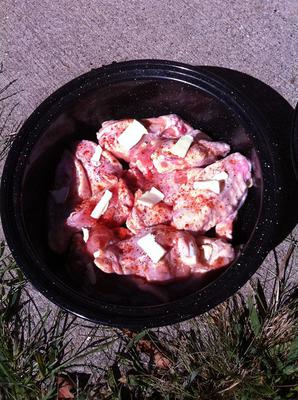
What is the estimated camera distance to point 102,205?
2.12 meters

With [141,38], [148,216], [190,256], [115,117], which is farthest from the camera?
[141,38]

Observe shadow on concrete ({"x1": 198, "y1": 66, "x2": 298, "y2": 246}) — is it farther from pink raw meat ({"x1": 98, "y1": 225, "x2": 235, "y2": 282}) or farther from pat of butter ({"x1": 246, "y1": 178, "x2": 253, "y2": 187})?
pink raw meat ({"x1": 98, "y1": 225, "x2": 235, "y2": 282})

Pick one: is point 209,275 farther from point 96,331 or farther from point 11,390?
point 11,390

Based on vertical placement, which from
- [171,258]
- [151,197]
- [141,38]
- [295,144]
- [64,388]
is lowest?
[64,388]

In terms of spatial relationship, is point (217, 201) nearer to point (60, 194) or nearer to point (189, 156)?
point (189, 156)

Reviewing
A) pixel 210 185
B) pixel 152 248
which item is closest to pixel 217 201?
pixel 210 185

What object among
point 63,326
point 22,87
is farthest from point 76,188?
point 22,87

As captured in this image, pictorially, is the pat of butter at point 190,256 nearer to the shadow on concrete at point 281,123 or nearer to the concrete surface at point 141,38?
the shadow on concrete at point 281,123

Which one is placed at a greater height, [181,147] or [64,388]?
[181,147]

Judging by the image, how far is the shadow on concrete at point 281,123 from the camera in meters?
2.29

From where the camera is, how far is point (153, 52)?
2662mm

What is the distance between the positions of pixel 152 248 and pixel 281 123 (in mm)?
886

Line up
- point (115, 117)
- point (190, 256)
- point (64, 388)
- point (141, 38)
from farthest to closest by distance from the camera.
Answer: point (141, 38) → point (115, 117) → point (64, 388) → point (190, 256)

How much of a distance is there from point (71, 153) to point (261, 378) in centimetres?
110
